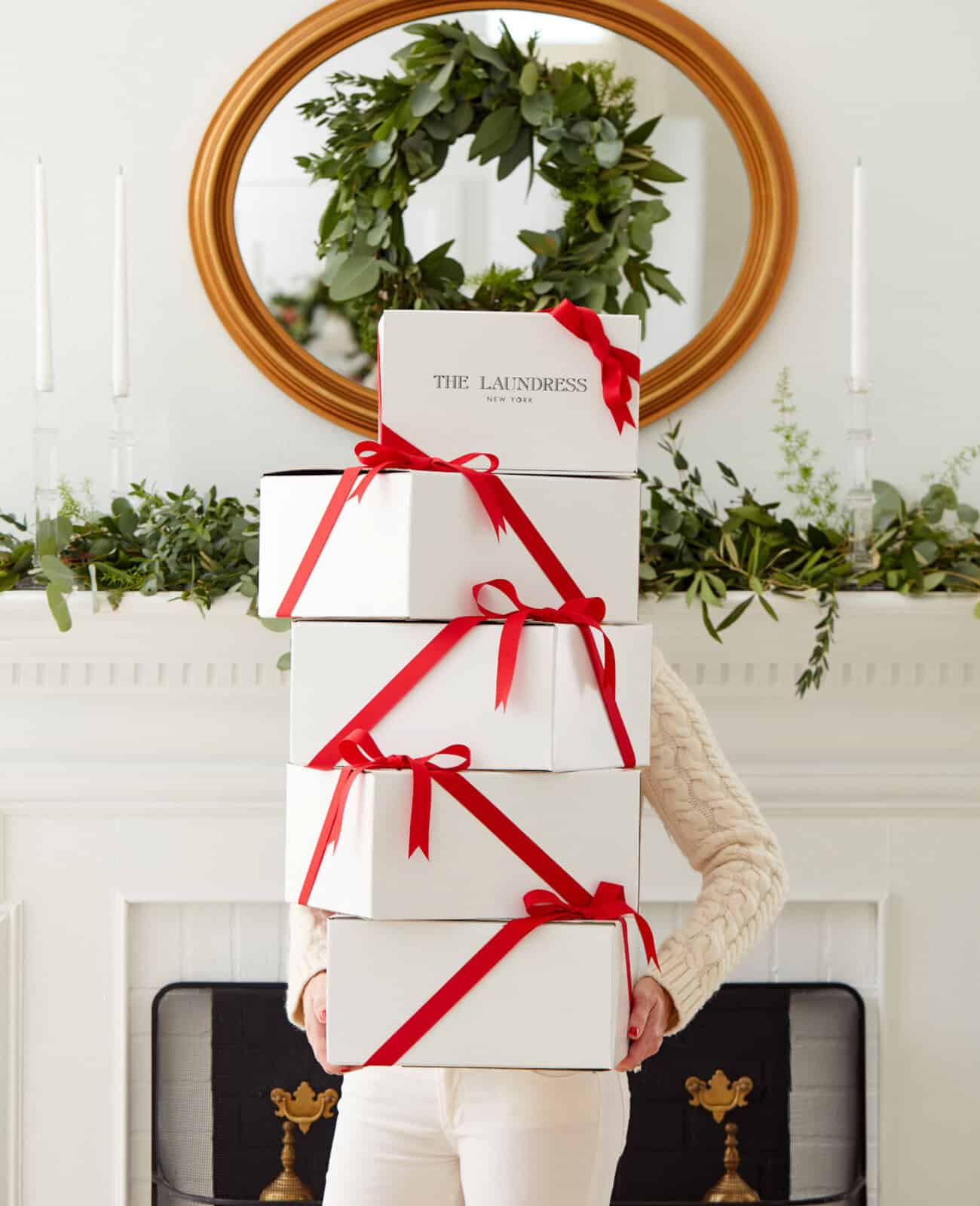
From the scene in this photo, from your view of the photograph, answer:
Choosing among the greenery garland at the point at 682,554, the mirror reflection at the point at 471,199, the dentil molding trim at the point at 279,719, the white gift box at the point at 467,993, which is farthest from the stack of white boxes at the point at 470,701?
the mirror reflection at the point at 471,199

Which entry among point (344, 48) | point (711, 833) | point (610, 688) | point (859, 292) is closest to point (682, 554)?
point (859, 292)

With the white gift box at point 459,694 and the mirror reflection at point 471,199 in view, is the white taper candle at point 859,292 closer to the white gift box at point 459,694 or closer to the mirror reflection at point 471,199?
the mirror reflection at point 471,199

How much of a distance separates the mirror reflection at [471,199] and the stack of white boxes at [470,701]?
0.77 metres

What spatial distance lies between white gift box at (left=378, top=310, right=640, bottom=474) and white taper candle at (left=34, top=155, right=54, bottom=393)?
76 cm

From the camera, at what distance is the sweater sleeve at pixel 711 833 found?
1109 mm

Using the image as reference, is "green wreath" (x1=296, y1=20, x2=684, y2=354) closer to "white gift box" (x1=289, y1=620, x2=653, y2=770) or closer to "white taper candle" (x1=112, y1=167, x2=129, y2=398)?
"white taper candle" (x1=112, y1=167, x2=129, y2=398)

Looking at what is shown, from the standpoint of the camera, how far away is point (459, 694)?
0.95 m

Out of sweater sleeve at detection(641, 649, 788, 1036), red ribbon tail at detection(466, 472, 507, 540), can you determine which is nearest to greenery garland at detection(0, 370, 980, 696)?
sweater sleeve at detection(641, 649, 788, 1036)

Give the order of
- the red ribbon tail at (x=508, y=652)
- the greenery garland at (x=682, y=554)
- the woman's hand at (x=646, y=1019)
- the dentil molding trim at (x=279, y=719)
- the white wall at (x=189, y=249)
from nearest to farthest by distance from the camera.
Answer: the red ribbon tail at (x=508, y=652), the woman's hand at (x=646, y=1019), the greenery garland at (x=682, y=554), the dentil molding trim at (x=279, y=719), the white wall at (x=189, y=249)

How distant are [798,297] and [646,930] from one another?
1.08 m

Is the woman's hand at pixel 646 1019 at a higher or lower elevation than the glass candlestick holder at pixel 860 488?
lower

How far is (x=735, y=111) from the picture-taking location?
5.72 feet

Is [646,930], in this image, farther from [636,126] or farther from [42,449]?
[636,126]

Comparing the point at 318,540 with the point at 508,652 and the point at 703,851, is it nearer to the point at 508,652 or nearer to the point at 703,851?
the point at 508,652
